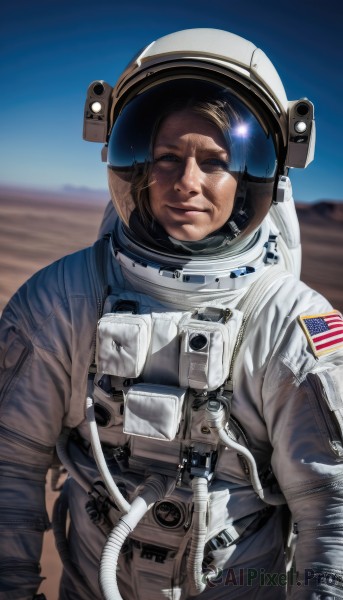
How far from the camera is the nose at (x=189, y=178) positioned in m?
1.20

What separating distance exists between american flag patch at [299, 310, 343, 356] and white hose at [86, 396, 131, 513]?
491 millimetres

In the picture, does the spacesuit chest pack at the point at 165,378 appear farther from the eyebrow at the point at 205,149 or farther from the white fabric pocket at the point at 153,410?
the eyebrow at the point at 205,149

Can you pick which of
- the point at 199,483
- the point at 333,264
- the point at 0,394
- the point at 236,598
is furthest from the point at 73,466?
the point at 333,264

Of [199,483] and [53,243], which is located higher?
[53,243]

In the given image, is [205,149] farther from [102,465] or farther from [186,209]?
[102,465]

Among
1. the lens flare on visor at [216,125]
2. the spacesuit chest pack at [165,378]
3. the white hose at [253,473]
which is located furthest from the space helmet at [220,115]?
the white hose at [253,473]

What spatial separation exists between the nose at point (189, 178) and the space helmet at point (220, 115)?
0.09 m

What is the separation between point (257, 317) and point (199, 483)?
37 centimetres

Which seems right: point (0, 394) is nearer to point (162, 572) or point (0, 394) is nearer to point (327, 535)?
point (162, 572)

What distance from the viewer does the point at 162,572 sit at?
1.30 metres

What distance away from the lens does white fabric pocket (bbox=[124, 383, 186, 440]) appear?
1146 mm

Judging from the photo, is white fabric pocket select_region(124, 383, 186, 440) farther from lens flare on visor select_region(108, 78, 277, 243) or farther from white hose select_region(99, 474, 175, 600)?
lens flare on visor select_region(108, 78, 277, 243)

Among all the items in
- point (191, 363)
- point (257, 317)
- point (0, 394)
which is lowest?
point (0, 394)

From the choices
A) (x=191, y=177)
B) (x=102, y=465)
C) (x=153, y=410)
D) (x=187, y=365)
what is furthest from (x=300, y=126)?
(x=102, y=465)
